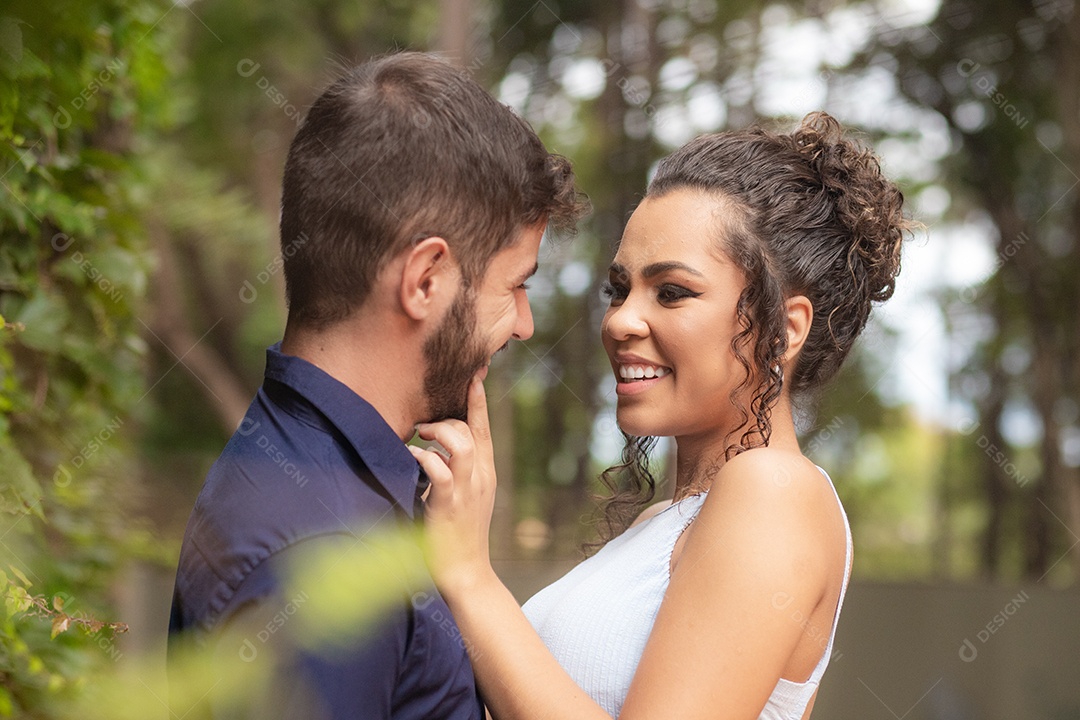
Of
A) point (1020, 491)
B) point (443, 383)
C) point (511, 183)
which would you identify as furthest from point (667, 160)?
point (1020, 491)

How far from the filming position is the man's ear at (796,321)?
202 centimetres

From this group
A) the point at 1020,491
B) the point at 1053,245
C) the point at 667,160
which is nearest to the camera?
the point at 667,160

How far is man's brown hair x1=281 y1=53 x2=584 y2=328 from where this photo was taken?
1.54 meters

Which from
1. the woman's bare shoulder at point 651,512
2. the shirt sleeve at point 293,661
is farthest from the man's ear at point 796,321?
the shirt sleeve at point 293,661

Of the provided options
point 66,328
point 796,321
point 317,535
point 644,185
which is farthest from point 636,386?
point 644,185

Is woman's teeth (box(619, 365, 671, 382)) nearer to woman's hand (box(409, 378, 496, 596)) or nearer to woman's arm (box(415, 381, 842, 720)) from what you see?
woman's arm (box(415, 381, 842, 720))

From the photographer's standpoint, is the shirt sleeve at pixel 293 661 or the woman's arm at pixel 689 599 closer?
the shirt sleeve at pixel 293 661

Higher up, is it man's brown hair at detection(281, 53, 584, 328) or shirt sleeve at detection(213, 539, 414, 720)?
man's brown hair at detection(281, 53, 584, 328)

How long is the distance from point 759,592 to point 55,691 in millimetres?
1387

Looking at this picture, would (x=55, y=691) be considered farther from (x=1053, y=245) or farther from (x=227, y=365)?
(x=227, y=365)

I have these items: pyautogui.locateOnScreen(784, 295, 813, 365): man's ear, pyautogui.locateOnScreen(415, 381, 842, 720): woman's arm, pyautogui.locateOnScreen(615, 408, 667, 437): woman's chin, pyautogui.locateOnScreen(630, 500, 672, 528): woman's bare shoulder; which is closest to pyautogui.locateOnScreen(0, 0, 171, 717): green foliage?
pyautogui.locateOnScreen(415, 381, 842, 720): woman's arm

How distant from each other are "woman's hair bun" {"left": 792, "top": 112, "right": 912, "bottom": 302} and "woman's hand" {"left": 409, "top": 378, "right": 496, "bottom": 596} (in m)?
0.92

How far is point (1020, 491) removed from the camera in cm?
835

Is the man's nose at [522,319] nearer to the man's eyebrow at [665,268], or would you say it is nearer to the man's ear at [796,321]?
the man's eyebrow at [665,268]
